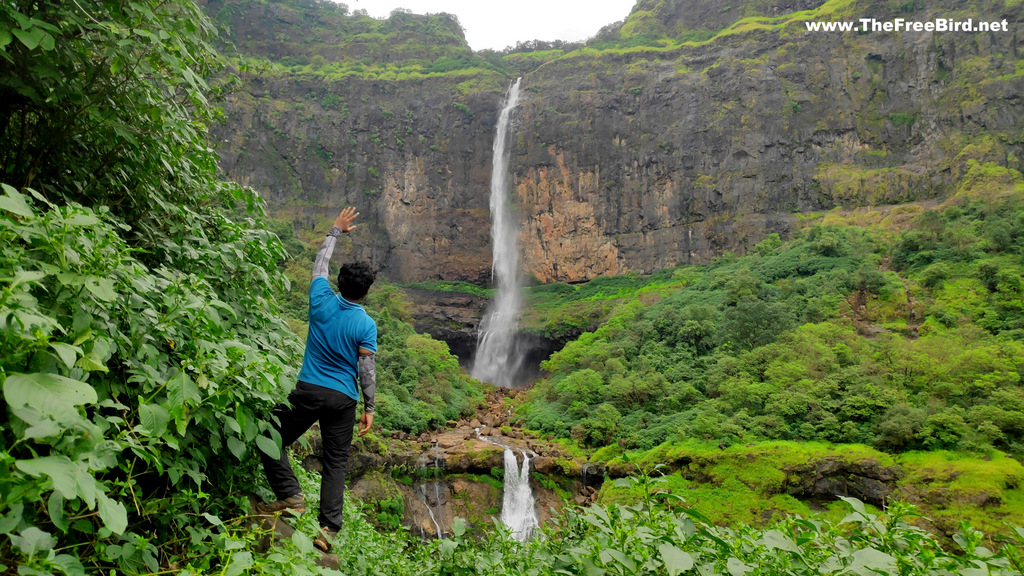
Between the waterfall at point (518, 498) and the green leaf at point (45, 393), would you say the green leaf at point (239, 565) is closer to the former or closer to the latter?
the green leaf at point (45, 393)

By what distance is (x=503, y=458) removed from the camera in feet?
47.4

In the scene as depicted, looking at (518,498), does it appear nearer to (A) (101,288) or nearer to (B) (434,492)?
(B) (434,492)

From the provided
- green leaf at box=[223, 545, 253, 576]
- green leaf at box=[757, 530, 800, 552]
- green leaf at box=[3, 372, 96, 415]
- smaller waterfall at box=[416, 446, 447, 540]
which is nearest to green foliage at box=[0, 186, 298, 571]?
green leaf at box=[3, 372, 96, 415]

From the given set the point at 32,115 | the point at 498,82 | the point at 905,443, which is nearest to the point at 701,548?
the point at 32,115

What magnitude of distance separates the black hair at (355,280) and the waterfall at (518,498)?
12.2 meters

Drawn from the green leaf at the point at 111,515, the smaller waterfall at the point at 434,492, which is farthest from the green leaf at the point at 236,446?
the smaller waterfall at the point at 434,492

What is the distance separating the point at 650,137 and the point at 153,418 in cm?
3603

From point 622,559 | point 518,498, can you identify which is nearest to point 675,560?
point 622,559

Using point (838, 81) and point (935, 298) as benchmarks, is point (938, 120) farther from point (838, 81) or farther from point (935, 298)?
point (935, 298)

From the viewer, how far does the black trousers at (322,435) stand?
101 inches

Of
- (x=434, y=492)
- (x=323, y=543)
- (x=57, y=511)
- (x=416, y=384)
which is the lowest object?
(x=434, y=492)

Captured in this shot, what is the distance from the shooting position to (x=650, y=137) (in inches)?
1357

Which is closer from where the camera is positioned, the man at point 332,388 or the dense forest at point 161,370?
the dense forest at point 161,370

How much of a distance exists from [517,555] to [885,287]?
20035 millimetres
